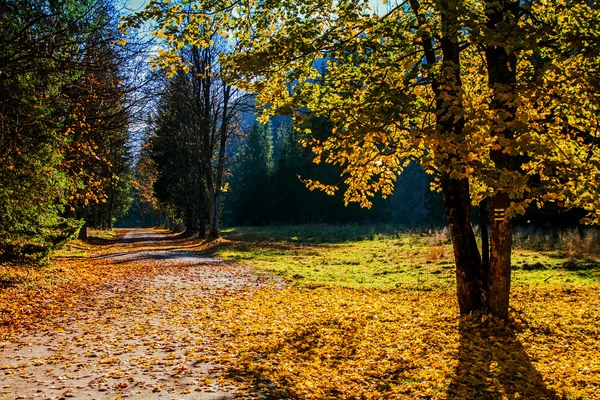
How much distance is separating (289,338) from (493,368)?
10.4 ft

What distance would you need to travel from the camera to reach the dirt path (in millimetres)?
5039

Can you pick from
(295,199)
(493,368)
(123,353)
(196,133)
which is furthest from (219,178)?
(295,199)

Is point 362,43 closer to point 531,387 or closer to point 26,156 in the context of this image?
point 531,387

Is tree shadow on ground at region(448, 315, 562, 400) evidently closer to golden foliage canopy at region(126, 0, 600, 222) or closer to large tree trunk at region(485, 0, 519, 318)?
large tree trunk at region(485, 0, 519, 318)

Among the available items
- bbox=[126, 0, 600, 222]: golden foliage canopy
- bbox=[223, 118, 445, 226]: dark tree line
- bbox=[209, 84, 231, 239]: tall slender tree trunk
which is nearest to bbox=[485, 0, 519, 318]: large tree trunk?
bbox=[126, 0, 600, 222]: golden foliage canopy

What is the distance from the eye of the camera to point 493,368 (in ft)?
19.5

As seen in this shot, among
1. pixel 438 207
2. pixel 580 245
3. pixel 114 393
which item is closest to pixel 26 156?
pixel 114 393

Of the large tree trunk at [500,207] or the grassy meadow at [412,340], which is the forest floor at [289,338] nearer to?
the grassy meadow at [412,340]

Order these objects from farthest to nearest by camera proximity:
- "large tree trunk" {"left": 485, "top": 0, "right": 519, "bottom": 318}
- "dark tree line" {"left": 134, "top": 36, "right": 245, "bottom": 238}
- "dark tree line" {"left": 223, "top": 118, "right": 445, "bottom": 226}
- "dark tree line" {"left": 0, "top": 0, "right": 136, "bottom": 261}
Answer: "dark tree line" {"left": 223, "top": 118, "right": 445, "bottom": 226}, "dark tree line" {"left": 134, "top": 36, "right": 245, "bottom": 238}, "dark tree line" {"left": 0, "top": 0, "right": 136, "bottom": 261}, "large tree trunk" {"left": 485, "top": 0, "right": 519, "bottom": 318}

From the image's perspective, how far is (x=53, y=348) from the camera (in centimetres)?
660

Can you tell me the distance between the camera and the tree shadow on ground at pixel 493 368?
5.16 meters

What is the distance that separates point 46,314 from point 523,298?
10.3m

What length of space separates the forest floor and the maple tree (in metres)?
1.57

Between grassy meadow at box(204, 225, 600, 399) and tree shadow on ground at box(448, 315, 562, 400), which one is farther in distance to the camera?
grassy meadow at box(204, 225, 600, 399)
